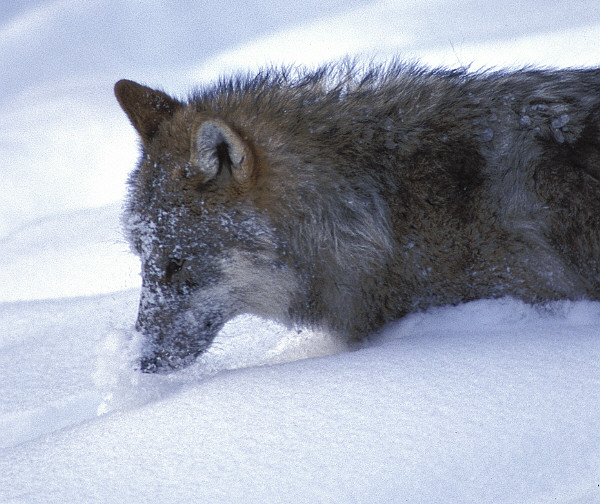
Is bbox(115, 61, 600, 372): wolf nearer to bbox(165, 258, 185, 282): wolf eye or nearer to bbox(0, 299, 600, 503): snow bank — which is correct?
bbox(165, 258, 185, 282): wolf eye

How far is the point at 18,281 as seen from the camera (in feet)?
19.1

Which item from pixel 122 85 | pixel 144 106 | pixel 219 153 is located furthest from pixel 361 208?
pixel 122 85

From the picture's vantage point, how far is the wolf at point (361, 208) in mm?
2959

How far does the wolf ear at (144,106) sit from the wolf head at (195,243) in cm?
1

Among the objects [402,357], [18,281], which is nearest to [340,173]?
[402,357]

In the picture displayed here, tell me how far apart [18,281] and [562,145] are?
4.80 m

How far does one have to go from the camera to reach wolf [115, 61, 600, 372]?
296 centimetres

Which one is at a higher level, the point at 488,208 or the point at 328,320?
the point at 488,208

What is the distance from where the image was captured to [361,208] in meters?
3.06

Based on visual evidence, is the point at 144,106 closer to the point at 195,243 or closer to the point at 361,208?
the point at 195,243

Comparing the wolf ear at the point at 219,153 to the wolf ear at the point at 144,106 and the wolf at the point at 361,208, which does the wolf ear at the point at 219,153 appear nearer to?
the wolf at the point at 361,208

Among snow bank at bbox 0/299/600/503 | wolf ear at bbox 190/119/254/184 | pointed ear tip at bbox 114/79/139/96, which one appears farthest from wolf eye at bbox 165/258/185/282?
pointed ear tip at bbox 114/79/139/96

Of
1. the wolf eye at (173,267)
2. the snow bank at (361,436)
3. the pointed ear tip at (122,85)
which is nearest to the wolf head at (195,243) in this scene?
the wolf eye at (173,267)

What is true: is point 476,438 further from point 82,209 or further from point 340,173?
point 82,209
